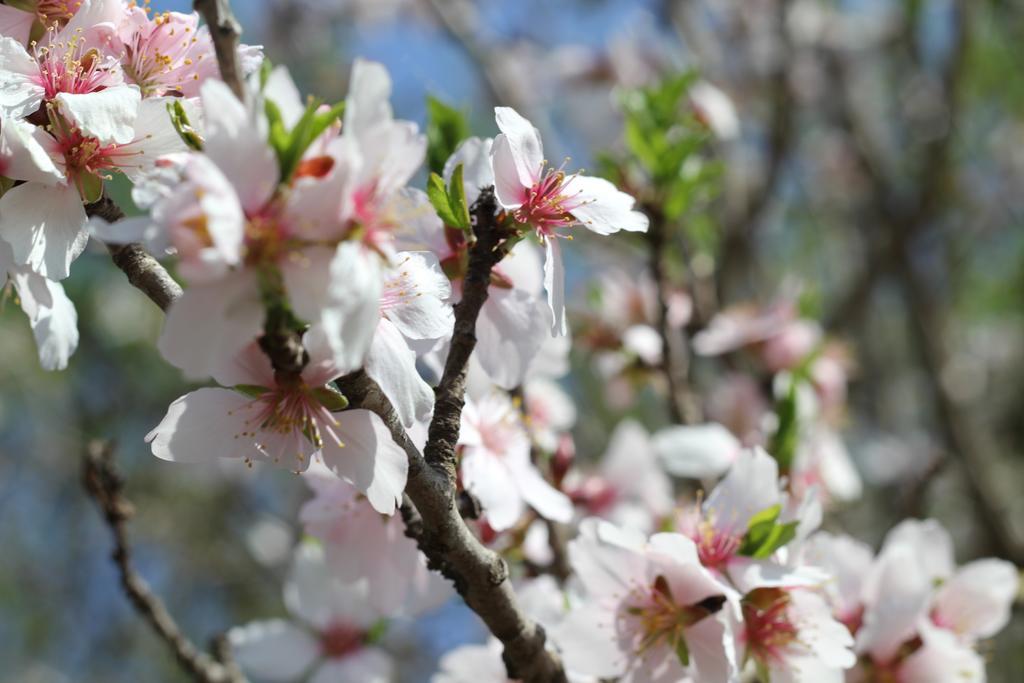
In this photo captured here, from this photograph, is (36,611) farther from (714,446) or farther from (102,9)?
(102,9)

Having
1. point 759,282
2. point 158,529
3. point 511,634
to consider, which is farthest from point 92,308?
point 511,634

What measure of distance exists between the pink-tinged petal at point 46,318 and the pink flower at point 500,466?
0.50 meters

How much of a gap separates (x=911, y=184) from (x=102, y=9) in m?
4.48

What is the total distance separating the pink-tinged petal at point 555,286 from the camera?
1073mm

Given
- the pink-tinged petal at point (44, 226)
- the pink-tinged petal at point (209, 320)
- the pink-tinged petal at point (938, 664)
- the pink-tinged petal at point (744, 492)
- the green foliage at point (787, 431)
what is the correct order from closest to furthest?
the pink-tinged petal at point (209, 320), the pink-tinged petal at point (44, 226), the pink-tinged petal at point (744, 492), the pink-tinged petal at point (938, 664), the green foliage at point (787, 431)

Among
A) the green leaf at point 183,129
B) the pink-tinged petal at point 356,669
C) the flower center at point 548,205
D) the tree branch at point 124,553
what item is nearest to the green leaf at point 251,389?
the green leaf at point 183,129

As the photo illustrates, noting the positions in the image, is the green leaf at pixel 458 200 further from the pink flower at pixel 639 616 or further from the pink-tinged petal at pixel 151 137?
the pink flower at pixel 639 616

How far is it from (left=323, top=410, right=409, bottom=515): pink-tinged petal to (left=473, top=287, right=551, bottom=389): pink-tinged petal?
10.4 inches

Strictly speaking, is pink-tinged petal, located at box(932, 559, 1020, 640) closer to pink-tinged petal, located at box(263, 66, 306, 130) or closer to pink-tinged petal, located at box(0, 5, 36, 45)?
pink-tinged petal, located at box(263, 66, 306, 130)

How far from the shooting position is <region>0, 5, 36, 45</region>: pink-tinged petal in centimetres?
118

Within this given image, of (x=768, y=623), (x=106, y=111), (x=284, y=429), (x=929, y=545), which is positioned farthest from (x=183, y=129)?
(x=929, y=545)

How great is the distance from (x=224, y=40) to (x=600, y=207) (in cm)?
46

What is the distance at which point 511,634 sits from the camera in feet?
4.00

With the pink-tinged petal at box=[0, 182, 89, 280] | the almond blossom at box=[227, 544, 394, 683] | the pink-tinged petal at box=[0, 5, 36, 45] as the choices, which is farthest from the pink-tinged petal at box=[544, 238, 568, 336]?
the almond blossom at box=[227, 544, 394, 683]
